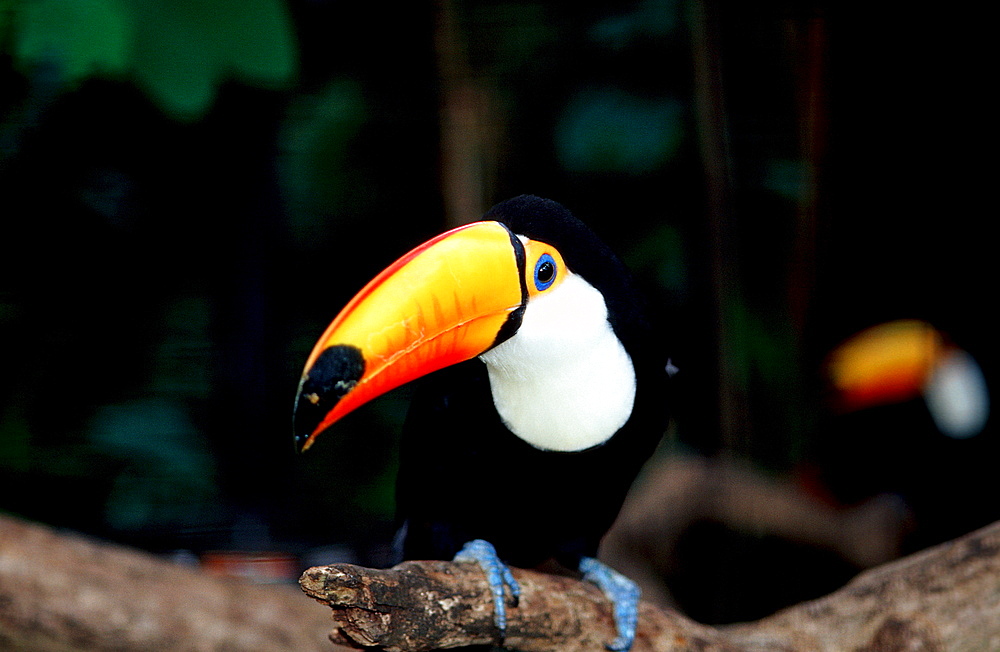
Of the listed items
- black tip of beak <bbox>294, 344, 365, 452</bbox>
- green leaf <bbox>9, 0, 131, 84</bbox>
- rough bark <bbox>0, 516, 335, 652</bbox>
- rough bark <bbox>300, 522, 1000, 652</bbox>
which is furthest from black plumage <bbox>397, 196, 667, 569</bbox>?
green leaf <bbox>9, 0, 131, 84</bbox>

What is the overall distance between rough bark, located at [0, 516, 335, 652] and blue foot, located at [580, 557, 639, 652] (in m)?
0.76

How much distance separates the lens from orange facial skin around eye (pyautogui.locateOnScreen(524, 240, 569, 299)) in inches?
57.7

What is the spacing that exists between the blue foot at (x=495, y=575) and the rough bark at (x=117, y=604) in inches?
27.2

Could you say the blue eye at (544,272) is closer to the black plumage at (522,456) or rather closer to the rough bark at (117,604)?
the black plumage at (522,456)

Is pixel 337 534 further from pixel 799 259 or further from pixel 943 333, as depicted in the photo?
pixel 943 333

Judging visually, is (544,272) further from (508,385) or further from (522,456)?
(522,456)

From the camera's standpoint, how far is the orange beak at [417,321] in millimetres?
1311

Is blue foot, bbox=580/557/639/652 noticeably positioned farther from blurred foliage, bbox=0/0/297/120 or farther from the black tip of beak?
blurred foliage, bbox=0/0/297/120

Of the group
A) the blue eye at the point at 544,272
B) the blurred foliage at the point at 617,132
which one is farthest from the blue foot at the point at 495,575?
the blurred foliage at the point at 617,132

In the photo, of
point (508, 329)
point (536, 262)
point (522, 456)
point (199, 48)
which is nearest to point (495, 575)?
point (522, 456)

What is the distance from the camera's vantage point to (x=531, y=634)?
4.91 feet

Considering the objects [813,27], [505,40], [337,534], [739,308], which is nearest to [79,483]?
[337,534]

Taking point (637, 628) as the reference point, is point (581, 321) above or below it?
above

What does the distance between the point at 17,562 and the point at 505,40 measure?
166 centimetres
